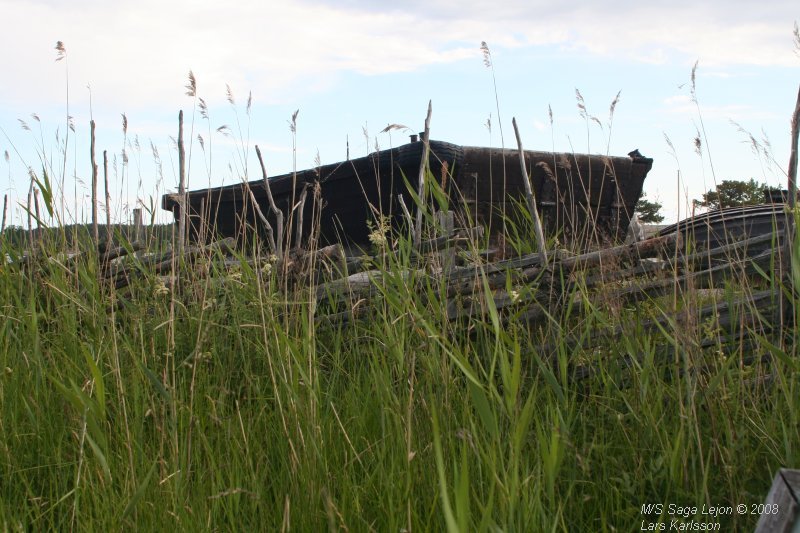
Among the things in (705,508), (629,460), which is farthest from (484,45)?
(705,508)

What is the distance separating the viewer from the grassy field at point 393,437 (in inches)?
77.0

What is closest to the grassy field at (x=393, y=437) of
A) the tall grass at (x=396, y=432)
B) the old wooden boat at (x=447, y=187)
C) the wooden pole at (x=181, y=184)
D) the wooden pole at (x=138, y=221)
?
the tall grass at (x=396, y=432)

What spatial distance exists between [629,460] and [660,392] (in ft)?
0.87

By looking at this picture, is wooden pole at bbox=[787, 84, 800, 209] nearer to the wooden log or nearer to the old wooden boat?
the wooden log

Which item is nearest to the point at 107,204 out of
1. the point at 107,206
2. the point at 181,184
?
the point at 107,206

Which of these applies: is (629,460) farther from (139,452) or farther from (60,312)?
(60,312)

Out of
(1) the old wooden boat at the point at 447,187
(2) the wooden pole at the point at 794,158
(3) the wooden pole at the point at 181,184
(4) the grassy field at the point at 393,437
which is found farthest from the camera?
(1) the old wooden boat at the point at 447,187

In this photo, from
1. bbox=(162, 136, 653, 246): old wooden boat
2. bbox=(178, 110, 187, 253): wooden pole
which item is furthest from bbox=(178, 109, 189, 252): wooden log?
bbox=(162, 136, 653, 246): old wooden boat

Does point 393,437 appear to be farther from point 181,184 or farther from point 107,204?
point 107,204

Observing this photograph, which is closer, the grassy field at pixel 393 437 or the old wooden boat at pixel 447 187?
the grassy field at pixel 393 437

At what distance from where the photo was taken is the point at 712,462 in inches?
93.1

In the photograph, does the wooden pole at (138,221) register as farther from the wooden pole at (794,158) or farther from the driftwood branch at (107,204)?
the wooden pole at (794,158)

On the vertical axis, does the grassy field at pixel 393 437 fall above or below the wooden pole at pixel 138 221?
below

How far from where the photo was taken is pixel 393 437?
2.19 metres
